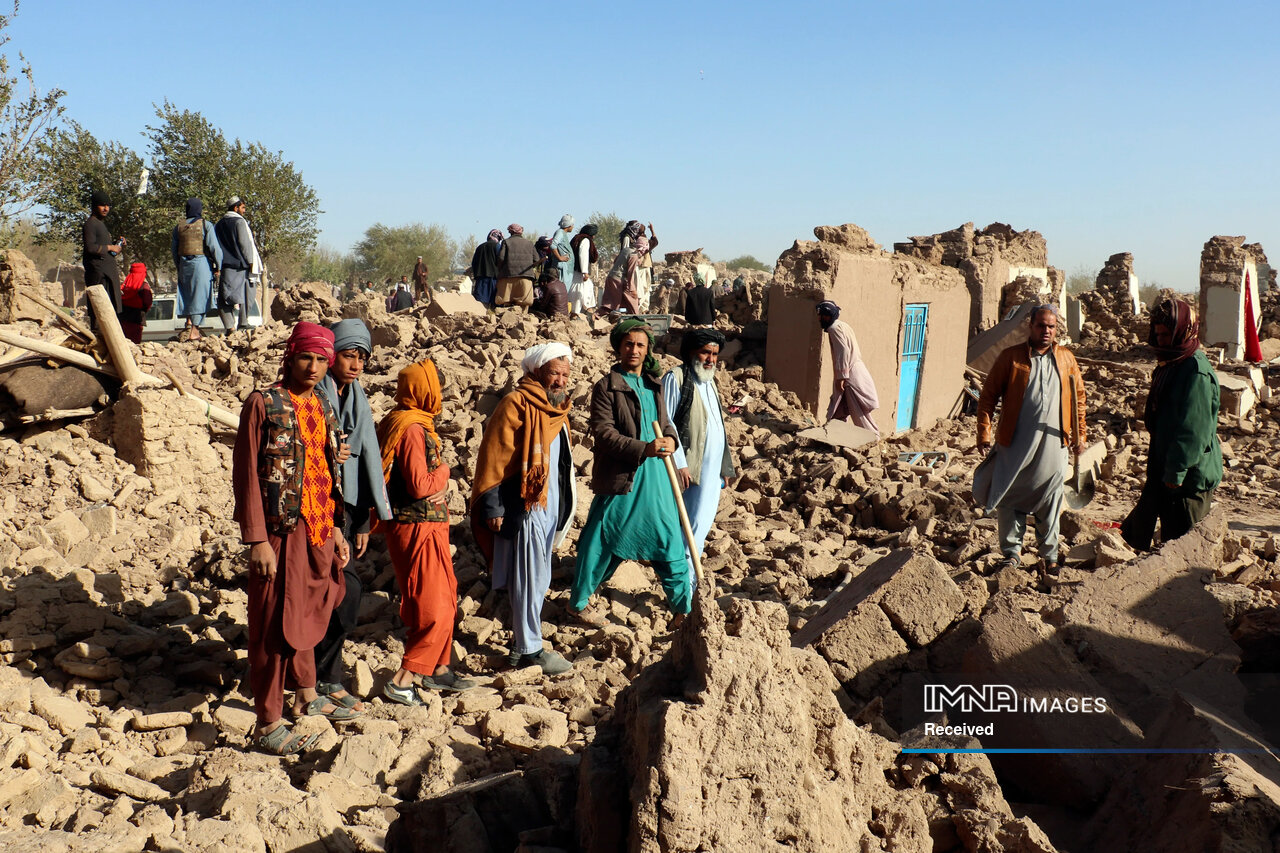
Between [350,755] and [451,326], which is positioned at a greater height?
[451,326]

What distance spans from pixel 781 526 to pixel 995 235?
1077 centimetres

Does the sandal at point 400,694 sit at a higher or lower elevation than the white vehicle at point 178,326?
lower

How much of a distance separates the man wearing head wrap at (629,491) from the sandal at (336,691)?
133 centimetres

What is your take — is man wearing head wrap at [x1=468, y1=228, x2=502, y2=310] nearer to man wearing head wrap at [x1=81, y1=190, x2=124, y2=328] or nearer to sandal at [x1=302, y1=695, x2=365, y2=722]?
man wearing head wrap at [x1=81, y1=190, x2=124, y2=328]

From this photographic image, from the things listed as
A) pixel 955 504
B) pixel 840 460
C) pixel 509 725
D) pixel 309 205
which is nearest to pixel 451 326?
pixel 840 460

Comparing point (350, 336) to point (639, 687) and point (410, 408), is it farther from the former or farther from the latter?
point (639, 687)

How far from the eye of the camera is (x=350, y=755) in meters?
3.28

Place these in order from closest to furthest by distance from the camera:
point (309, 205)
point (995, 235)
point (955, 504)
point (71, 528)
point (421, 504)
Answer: point (421, 504)
point (71, 528)
point (955, 504)
point (995, 235)
point (309, 205)

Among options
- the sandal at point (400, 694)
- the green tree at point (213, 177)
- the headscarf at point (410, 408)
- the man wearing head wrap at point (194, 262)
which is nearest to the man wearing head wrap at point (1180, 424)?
the headscarf at point (410, 408)

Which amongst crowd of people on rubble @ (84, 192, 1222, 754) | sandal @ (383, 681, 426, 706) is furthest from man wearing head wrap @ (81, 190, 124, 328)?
sandal @ (383, 681, 426, 706)

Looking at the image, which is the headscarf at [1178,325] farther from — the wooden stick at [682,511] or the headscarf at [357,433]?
the headscarf at [357,433]

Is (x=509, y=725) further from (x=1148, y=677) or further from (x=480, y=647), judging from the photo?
(x=1148, y=677)

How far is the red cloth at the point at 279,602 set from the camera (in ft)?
11.2

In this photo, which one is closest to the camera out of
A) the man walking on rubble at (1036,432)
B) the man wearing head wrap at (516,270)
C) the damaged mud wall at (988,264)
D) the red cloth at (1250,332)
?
the man walking on rubble at (1036,432)
